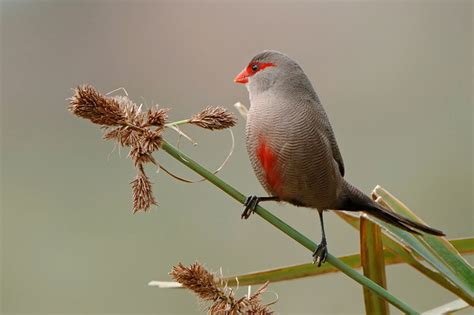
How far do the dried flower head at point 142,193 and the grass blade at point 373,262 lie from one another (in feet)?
2.14

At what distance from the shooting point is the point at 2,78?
626cm

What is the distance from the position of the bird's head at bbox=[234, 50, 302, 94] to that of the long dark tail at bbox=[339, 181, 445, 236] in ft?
1.67

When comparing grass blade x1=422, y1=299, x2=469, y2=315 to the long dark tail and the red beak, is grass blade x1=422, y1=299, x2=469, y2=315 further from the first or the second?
the red beak

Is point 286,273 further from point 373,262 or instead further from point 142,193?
point 142,193

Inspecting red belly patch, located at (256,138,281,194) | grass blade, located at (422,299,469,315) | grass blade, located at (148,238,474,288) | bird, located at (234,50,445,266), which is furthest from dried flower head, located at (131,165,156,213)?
grass blade, located at (422,299,469,315)

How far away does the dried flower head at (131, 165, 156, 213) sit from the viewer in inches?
72.6

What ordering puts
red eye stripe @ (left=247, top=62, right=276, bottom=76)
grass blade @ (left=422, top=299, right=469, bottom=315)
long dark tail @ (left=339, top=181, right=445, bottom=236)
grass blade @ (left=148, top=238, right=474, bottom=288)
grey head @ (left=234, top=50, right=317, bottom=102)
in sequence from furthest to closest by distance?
red eye stripe @ (left=247, top=62, right=276, bottom=76), grey head @ (left=234, top=50, right=317, bottom=102), long dark tail @ (left=339, top=181, right=445, bottom=236), grass blade @ (left=148, top=238, right=474, bottom=288), grass blade @ (left=422, top=299, right=469, bottom=315)

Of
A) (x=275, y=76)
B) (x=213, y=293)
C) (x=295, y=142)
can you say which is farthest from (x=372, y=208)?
(x=213, y=293)

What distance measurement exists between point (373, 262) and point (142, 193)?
2.34ft

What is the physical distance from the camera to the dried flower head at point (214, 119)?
1930 millimetres

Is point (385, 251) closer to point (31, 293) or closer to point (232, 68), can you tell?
point (31, 293)

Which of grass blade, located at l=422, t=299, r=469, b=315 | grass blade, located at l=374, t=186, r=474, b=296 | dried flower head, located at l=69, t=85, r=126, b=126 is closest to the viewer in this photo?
dried flower head, located at l=69, t=85, r=126, b=126

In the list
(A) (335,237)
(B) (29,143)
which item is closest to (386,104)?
(A) (335,237)

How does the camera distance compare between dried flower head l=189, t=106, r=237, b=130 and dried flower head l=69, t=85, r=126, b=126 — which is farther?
dried flower head l=189, t=106, r=237, b=130
